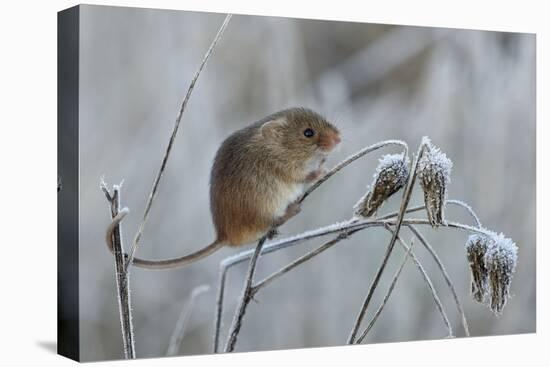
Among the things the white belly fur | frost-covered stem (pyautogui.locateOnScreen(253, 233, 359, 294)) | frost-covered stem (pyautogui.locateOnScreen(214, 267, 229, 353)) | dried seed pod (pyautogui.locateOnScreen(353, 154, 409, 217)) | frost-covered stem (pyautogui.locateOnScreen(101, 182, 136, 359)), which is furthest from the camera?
the white belly fur

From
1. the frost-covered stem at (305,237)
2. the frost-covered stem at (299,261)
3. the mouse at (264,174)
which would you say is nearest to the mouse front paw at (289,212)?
the mouse at (264,174)

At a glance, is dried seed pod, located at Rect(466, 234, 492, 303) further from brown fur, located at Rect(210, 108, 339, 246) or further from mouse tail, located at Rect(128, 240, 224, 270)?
mouse tail, located at Rect(128, 240, 224, 270)

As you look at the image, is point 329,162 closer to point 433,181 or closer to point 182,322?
point 433,181

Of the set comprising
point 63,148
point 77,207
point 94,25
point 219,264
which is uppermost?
point 94,25

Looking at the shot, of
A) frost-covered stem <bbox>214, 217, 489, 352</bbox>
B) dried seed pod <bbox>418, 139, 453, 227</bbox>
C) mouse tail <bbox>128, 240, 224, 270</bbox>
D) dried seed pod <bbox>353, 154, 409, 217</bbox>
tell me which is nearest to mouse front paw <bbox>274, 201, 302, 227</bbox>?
frost-covered stem <bbox>214, 217, 489, 352</bbox>

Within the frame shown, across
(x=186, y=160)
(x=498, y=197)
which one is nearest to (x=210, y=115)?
(x=186, y=160)

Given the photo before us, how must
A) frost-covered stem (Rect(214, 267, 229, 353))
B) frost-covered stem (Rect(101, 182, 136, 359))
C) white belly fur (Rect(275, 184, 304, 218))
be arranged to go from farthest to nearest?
white belly fur (Rect(275, 184, 304, 218))
frost-covered stem (Rect(214, 267, 229, 353))
frost-covered stem (Rect(101, 182, 136, 359))

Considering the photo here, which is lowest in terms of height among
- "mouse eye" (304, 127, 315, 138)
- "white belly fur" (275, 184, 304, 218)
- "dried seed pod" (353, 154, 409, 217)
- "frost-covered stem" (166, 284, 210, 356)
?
"frost-covered stem" (166, 284, 210, 356)

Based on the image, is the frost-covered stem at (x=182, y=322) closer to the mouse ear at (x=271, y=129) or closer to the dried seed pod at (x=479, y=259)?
the mouse ear at (x=271, y=129)

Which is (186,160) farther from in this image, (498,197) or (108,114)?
(498,197)
